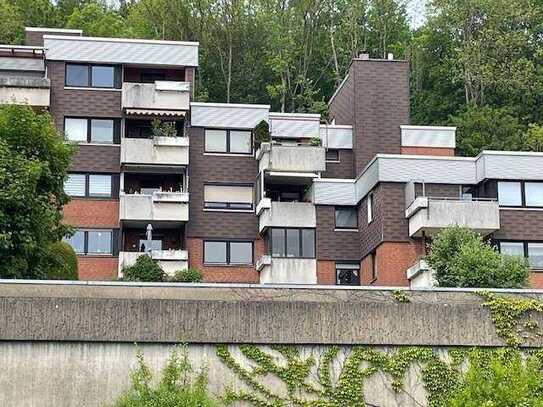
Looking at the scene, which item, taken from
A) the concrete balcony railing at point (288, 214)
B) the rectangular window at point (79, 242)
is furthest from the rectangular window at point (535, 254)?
the rectangular window at point (79, 242)

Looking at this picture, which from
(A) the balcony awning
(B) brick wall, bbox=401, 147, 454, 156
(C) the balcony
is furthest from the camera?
(B) brick wall, bbox=401, 147, 454, 156

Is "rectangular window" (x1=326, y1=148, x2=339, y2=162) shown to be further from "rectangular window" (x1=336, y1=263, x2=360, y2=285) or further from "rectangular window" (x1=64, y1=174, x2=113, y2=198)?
"rectangular window" (x1=64, y1=174, x2=113, y2=198)

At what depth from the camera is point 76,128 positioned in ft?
179

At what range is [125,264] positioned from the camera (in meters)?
51.4

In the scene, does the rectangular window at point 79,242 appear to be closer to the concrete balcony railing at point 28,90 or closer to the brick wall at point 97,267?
the brick wall at point 97,267

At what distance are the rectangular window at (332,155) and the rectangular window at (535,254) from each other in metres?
11.8

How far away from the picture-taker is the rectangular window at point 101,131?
5469cm

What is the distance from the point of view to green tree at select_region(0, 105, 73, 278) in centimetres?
2798

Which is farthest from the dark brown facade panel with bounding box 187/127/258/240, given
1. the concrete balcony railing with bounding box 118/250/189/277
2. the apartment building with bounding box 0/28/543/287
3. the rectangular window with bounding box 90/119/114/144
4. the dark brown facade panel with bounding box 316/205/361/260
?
the rectangular window with bounding box 90/119/114/144

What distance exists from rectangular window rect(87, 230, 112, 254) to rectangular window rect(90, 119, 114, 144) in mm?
4314

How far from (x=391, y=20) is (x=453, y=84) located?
6.79 m

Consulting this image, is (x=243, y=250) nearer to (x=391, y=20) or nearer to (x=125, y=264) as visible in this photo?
(x=125, y=264)

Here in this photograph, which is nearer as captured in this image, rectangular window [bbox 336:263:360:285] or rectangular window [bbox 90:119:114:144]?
rectangular window [bbox 336:263:360:285]

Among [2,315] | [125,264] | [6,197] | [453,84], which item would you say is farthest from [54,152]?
[453,84]
